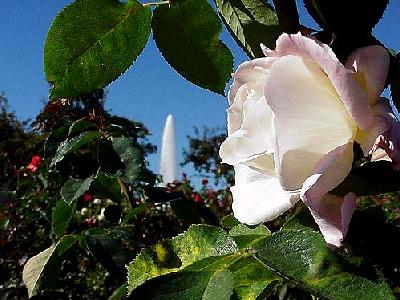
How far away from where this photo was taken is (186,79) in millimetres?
737

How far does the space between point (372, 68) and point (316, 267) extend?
0.45 ft

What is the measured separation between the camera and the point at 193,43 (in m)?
0.73

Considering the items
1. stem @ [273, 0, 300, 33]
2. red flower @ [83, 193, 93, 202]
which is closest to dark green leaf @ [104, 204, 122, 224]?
red flower @ [83, 193, 93, 202]

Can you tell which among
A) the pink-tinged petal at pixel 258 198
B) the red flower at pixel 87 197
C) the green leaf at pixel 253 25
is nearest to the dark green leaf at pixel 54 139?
the green leaf at pixel 253 25

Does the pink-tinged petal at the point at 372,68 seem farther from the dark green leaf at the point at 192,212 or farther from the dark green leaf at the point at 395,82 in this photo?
the dark green leaf at the point at 192,212

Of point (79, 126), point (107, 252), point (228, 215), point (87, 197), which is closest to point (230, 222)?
point (228, 215)

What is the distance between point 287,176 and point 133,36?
1.01 feet

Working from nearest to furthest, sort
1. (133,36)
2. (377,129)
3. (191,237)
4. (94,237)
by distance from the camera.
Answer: (377,129) < (191,237) < (133,36) < (94,237)

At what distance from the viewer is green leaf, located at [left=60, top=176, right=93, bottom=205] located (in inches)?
73.7

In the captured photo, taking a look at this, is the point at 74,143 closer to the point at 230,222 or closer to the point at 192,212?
the point at 192,212

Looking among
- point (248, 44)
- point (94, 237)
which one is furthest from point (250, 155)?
point (94, 237)

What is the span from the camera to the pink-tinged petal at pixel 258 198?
485mm

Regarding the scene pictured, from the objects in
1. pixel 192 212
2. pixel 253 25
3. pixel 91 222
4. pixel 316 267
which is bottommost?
pixel 316 267

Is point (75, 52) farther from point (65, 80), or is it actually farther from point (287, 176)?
point (287, 176)
